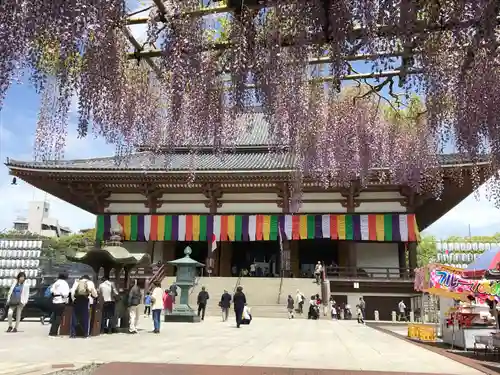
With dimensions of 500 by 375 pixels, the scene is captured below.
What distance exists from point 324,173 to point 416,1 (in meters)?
8.02

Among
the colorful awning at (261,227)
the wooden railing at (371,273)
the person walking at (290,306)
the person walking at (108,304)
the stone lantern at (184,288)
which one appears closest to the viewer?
the person walking at (108,304)

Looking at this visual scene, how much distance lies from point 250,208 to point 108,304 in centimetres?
1197

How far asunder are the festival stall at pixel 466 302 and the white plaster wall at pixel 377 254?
11533mm

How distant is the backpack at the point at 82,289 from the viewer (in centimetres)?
889

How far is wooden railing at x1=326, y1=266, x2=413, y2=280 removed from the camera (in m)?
19.4

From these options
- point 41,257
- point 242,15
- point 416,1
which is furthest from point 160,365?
point 41,257

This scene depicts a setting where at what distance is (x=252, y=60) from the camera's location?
183 inches

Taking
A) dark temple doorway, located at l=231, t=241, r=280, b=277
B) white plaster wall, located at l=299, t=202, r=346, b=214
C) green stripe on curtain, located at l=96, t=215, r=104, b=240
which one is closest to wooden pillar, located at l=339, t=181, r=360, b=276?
white plaster wall, located at l=299, t=202, r=346, b=214

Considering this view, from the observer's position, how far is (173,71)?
4824mm

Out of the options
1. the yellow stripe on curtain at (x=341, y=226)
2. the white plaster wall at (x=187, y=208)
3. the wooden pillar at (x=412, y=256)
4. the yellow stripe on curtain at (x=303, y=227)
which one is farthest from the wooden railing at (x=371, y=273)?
the white plaster wall at (x=187, y=208)

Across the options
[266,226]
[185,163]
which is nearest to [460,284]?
[266,226]

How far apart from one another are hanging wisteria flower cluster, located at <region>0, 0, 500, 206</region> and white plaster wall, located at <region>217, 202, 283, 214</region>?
13781 mm

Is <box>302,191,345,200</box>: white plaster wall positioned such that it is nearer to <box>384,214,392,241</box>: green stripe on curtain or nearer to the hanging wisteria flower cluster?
<box>384,214,392,241</box>: green stripe on curtain

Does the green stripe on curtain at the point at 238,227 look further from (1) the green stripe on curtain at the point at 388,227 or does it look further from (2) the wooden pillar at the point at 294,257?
(1) the green stripe on curtain at the point at 388,227
